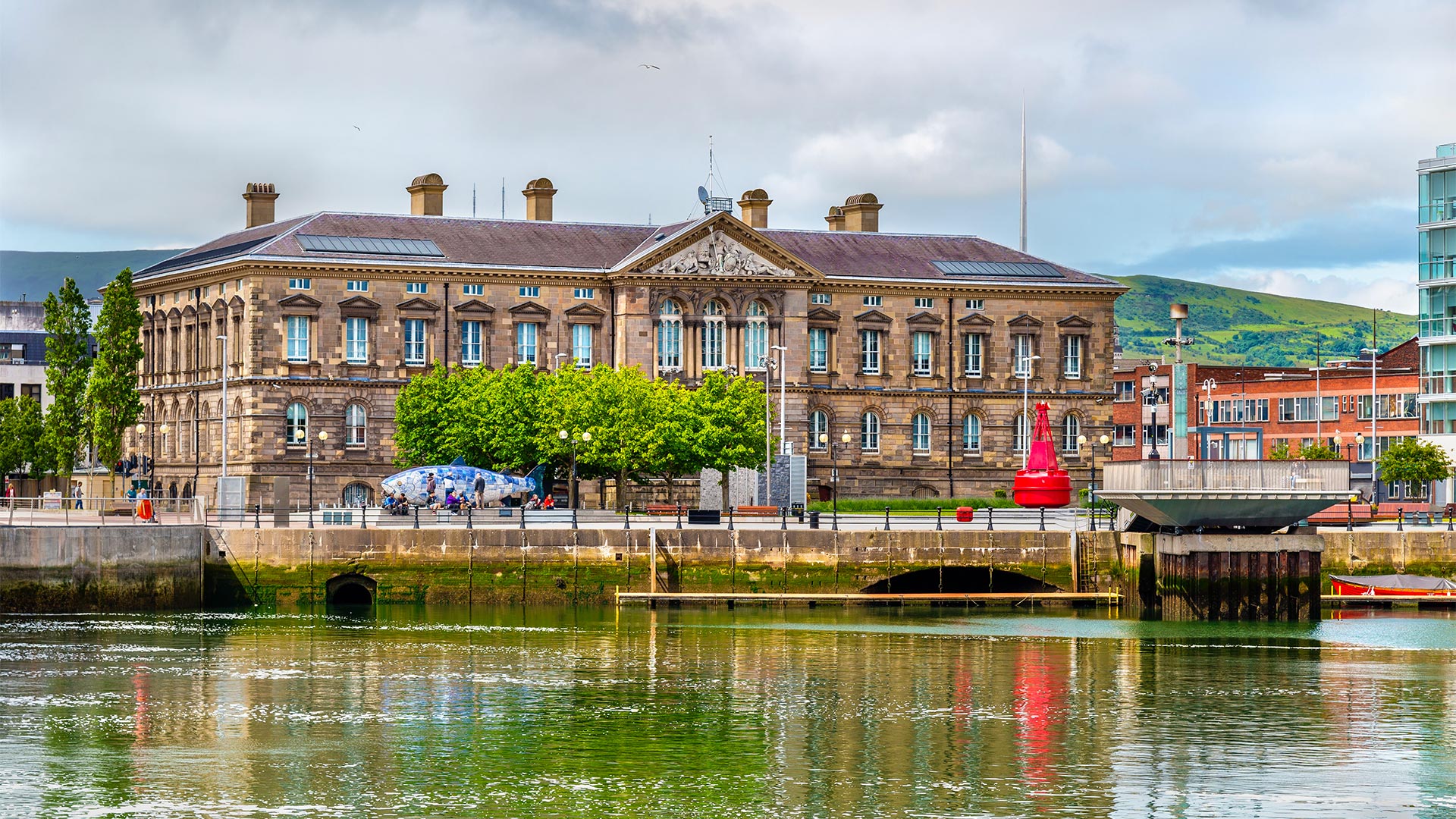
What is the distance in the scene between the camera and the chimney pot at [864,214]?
150000 millimetres

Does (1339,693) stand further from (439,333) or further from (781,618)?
(439,333)

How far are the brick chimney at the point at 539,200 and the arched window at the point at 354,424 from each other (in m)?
17.9

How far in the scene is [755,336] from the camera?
13850 cm

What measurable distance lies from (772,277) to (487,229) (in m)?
16.4

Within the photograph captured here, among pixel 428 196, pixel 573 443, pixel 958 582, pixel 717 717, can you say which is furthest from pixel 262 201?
pixel 717 717

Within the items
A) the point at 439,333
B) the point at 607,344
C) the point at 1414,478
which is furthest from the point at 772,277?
the point at 1414,478

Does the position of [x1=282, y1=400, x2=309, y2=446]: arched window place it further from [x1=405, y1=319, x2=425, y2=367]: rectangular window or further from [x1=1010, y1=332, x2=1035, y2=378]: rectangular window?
[x1=1010, y1=332, x2=1035, y2=378]: rectangular window

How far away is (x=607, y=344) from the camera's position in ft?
449

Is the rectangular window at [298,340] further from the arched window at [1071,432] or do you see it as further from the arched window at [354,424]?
the arched window at [1071,432]

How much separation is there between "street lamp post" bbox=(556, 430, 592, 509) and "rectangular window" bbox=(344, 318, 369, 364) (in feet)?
62.2

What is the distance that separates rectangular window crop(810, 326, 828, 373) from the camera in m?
140

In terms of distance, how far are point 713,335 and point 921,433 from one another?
46.8 ft

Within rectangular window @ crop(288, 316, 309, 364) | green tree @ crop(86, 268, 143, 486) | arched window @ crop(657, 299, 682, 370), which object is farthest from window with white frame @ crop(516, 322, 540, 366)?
green tree @ crop(86, 268, 143, 486)

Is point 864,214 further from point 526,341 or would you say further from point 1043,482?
point 1043,482
